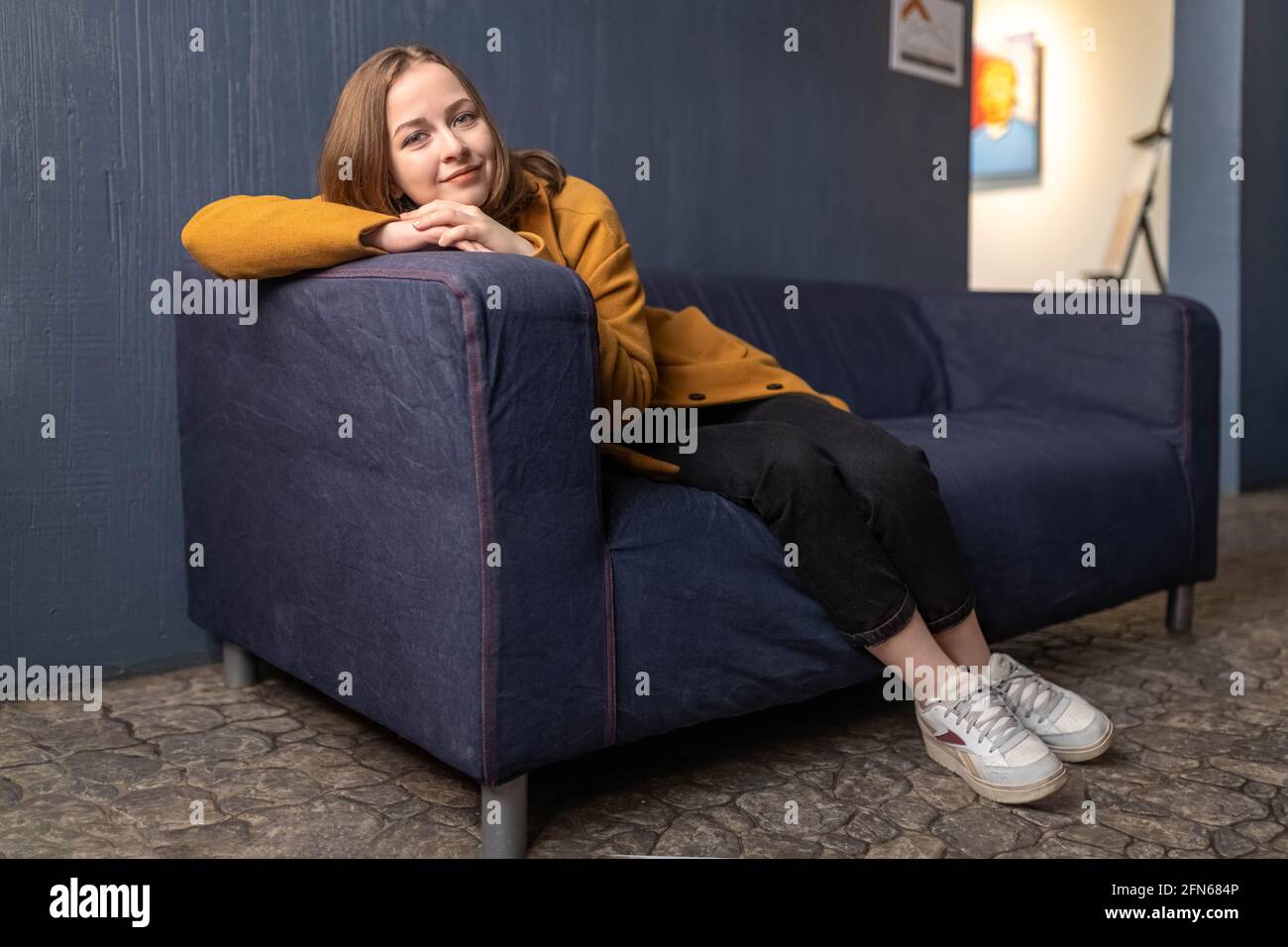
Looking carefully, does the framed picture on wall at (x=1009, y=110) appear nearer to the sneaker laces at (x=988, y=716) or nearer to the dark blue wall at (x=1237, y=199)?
the dark blue wall at (x=1237, y=199)

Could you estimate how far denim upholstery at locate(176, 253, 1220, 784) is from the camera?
122 cm

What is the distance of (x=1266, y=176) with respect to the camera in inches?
159

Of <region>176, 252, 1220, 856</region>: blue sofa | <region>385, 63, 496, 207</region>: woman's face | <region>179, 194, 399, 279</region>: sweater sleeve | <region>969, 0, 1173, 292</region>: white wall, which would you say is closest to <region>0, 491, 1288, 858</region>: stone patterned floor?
<region>176, 252, 1220, 856</region>: blue sofa

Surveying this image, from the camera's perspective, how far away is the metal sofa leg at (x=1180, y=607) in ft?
7.39

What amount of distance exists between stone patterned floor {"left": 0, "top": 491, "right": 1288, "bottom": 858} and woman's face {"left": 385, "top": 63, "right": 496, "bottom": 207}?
762 millimetres

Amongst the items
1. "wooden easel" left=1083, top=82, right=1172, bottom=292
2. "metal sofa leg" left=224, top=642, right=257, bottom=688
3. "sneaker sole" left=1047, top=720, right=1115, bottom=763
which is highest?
"wooden easel" left=1083, top=82, right=1172, bottom=292

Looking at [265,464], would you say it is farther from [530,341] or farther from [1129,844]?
[1129,844]

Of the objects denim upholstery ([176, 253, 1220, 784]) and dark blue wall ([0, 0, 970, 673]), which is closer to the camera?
denim upholstery ([176, 253, 1220, 784])

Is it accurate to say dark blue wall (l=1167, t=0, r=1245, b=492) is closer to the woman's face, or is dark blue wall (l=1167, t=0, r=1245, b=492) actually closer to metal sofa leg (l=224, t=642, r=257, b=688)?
the woman's face

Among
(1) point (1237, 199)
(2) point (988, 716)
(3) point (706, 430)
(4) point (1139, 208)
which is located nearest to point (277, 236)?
(3) point (706, 430)

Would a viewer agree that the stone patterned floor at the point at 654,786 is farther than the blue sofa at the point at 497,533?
Yes

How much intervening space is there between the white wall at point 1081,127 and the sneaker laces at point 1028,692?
416cm

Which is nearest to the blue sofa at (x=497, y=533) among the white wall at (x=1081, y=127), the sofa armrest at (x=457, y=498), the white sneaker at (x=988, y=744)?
the sofa armrest at (x=457, y=498)

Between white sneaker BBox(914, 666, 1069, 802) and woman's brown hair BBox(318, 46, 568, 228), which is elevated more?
woman's brown hair BBox(318, 46, 568, 228)
